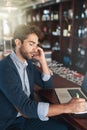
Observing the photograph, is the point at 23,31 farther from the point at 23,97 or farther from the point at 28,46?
the point at 23,97

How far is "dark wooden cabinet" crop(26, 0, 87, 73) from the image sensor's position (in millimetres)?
4828

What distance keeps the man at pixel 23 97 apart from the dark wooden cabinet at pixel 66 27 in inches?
97.6

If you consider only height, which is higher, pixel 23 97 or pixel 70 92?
pixel 23 97

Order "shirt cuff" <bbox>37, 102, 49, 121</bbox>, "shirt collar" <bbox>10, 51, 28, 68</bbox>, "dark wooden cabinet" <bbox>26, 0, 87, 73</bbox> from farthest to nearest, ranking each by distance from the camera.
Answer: "dark wooden cabinet" <bbox>26, 0, 87, 73</bbox> < "shirt collar" <bbox>10, 51, 28, 68</bbox> < "shirt cuff" <bbox>37, 102, 49, 121</bbox>

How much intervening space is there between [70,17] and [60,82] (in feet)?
10.8

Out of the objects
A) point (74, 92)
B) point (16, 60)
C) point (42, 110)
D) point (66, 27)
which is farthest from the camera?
point (66, 27)

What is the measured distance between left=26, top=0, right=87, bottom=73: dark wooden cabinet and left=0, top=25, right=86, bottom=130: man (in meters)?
2.48

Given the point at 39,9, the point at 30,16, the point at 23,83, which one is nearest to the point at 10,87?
the point at 23,83

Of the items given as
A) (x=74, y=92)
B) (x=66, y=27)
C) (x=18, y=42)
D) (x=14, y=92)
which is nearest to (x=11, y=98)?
(x=14, y=92)

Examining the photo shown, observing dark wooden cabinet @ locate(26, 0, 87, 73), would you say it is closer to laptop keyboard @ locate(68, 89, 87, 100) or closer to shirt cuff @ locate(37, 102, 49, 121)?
laptop keyboard @ locate(68, 89, 87, 100)

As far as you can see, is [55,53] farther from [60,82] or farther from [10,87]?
[10,87]

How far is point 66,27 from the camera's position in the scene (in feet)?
18.2

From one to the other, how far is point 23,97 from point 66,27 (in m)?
4.43

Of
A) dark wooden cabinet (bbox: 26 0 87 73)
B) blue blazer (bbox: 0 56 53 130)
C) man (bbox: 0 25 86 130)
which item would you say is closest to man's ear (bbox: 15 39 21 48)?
man (bbox: 0 25 86 130)
